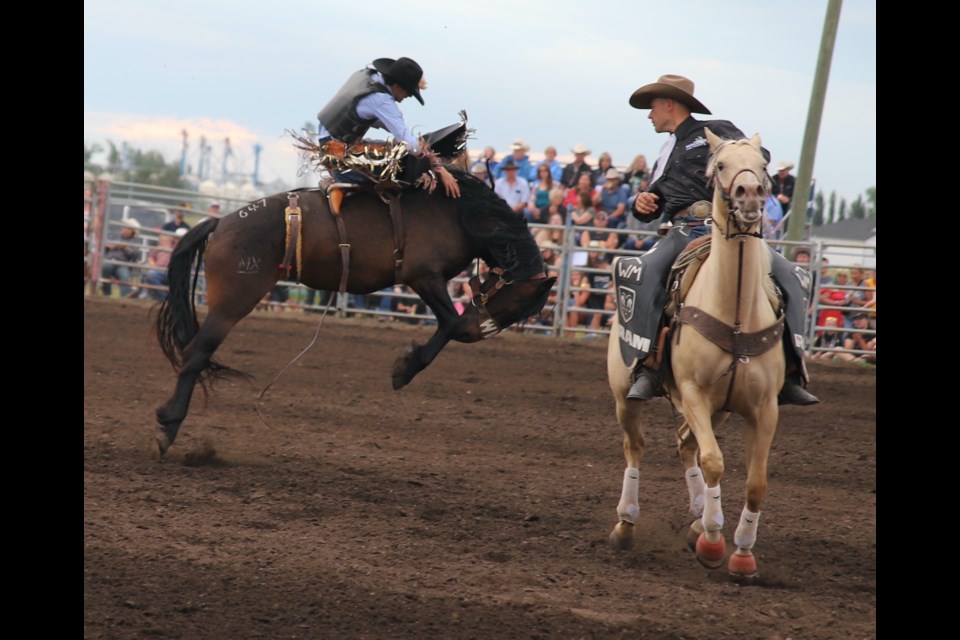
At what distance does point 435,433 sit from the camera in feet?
29.3

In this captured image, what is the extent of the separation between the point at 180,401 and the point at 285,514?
160 centimetres

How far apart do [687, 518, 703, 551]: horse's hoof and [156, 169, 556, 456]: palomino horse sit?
8.16ft

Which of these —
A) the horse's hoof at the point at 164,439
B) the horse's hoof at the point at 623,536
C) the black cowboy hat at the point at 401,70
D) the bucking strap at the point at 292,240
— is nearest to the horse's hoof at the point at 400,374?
the bucking strap at the point at 292,240

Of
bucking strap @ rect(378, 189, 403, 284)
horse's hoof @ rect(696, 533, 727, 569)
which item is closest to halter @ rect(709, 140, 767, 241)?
horse's hoof @ rect(696, 533, 727, 569)

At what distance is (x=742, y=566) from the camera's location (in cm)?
538

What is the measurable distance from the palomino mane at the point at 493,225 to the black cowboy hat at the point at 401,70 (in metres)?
0.64

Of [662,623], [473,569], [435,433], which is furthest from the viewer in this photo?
[435,433]

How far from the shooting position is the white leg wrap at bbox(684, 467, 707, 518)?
242 inches

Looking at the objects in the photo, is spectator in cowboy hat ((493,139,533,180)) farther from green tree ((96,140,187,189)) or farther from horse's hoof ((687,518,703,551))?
green tree ((96,140,187,189))

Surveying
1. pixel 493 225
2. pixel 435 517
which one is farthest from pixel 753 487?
pixel 493 225

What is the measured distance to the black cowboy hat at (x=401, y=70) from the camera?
25.7ft

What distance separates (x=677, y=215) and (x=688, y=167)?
0.28 metres
